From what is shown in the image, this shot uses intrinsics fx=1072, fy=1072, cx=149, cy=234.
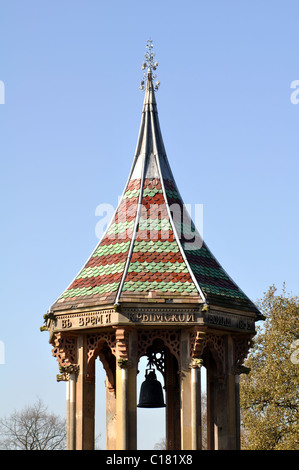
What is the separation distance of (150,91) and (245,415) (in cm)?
1887

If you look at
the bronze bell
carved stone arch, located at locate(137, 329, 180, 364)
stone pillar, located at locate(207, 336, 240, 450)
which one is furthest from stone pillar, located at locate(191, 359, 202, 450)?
the bronze bell

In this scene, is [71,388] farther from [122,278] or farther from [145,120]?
[145,120]

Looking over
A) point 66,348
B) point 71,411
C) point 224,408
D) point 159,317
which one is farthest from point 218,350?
point 71,411

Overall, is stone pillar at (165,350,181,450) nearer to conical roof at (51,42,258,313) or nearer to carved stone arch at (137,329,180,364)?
carved stone arch at (137,329,180,364)

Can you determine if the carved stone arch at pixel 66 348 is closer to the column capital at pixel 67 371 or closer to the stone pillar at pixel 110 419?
the column capital at pixel 67 371

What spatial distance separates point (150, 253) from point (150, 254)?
0.03m

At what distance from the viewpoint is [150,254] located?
840 inches

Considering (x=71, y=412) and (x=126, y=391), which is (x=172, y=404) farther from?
(x=126, y=391)

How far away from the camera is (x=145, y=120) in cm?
2311

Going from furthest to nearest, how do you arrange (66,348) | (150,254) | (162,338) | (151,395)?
(151,395) → (150,254) → (66,348) → (162,338)

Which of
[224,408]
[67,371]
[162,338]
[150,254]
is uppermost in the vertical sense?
[150,254]

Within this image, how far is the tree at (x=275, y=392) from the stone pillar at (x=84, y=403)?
57.1ft

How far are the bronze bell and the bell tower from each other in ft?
0.09
